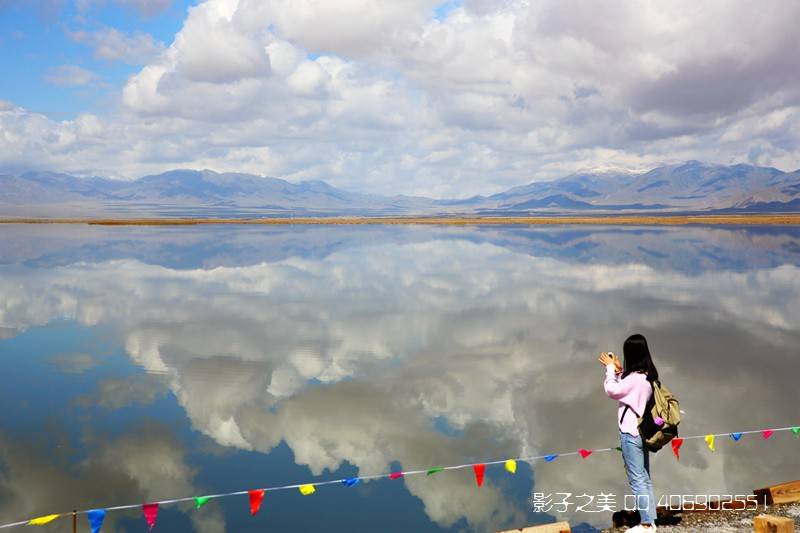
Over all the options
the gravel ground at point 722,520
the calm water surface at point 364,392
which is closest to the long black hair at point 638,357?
the gravel ground at point 722,520

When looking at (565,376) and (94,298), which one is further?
(94,298)

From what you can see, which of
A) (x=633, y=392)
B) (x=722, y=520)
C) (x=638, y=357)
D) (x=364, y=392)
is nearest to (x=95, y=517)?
(x=633, y=392)

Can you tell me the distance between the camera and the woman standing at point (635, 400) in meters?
7.65

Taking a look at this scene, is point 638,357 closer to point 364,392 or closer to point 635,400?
point 635,400

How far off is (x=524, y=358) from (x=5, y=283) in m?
30.9

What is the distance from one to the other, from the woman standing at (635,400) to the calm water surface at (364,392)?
2131 mm

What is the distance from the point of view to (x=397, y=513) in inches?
401

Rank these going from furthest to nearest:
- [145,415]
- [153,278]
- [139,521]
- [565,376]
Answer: [153,278] → [565,376] → [145,415] → [139,521]

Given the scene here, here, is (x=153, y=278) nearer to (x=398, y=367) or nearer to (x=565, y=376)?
(x=398, y=367)

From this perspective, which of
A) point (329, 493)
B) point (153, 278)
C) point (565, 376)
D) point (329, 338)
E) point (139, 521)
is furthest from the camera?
point (153, 278)

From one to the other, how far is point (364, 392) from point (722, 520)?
9.06 metres

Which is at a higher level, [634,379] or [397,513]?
[634,379]

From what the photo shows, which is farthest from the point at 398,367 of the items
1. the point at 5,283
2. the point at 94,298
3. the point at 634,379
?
the point at 5,283

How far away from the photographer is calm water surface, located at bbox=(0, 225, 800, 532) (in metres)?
10.7
